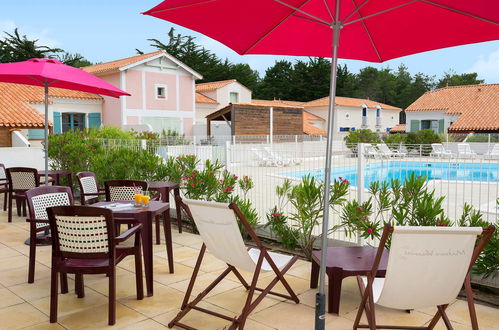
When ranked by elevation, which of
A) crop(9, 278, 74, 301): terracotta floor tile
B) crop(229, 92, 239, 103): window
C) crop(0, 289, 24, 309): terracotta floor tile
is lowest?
crop(0, 289, 24, 309): terracotta floor tile

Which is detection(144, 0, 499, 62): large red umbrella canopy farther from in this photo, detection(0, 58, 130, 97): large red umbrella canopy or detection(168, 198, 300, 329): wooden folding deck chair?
detection(0, 58, 130, 97): large red umbrella canopy

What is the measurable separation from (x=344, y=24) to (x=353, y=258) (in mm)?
2120

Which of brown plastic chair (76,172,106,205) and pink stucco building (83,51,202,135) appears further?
pink stucco building (83,51,202,135)

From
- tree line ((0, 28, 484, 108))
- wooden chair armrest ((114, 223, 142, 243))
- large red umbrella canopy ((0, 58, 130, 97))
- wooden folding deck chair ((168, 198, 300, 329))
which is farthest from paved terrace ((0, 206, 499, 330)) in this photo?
tree line ((0, 28, 484, 108))

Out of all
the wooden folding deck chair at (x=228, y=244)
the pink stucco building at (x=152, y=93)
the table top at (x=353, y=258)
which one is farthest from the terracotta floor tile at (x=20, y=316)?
the pink stucco building at (x=152, y=93)

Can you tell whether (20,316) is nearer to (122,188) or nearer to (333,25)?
(122,188)

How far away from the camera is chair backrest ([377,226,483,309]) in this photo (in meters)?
2.86

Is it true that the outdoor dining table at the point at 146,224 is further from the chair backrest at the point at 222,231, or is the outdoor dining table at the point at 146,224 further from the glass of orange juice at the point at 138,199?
the chair backrest at the point at 222,231

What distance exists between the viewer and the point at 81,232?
3662 millimetres

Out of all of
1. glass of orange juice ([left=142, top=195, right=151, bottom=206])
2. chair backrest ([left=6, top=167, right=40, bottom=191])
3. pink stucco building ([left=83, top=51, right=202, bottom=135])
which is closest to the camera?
glass of orange juice ([left=142, top=195, right=151, bottom=206])

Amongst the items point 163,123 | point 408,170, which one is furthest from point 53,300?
point 163,123

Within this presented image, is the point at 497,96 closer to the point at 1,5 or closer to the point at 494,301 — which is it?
the point at 494,301

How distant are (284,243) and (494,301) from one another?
248cm

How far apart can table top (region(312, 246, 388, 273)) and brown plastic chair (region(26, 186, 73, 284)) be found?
2.53m
